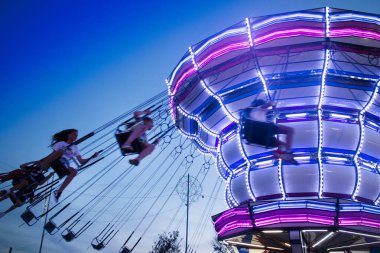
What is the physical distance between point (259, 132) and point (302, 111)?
3.76 m

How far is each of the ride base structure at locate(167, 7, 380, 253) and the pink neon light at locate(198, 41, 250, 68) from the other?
3 centimetres

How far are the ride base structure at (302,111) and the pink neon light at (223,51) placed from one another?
28 mm

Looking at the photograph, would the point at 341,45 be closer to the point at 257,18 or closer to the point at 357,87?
the point at 357,87

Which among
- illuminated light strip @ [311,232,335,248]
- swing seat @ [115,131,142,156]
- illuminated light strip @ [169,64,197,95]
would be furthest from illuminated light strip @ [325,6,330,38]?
illuminated light strip @ [311,232,335,248]

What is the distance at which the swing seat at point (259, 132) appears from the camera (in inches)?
234

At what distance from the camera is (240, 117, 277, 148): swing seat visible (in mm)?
5949

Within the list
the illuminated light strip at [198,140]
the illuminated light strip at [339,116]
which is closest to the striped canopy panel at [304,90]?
the illuminated light strip at [339,116]

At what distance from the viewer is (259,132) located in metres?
6.01

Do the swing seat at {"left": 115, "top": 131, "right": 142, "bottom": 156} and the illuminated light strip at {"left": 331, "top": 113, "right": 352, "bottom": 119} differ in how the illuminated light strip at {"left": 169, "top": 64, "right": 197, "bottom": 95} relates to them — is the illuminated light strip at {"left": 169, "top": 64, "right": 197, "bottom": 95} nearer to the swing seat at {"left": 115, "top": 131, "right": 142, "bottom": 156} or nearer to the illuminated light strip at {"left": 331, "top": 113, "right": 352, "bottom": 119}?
the swing seat at {"left": 115, "top": 131, "right": 142, "bottom": 156}

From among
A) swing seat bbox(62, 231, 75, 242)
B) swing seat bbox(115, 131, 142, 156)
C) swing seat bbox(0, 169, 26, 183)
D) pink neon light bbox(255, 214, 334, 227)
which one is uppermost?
pink neon light bbox(255, 214, 334, 227)

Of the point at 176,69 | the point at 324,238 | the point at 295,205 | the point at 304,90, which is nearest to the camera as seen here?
the point at 295,205

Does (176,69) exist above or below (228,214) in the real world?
above

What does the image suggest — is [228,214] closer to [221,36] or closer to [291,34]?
[221,36]

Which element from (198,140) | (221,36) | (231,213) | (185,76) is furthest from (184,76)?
(231,213)
